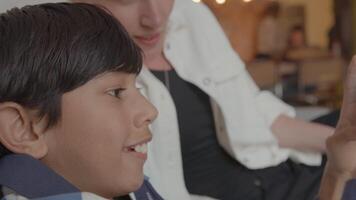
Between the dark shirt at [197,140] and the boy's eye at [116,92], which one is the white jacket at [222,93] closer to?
the dark shirt at [197,140]

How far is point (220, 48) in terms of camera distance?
1142mm

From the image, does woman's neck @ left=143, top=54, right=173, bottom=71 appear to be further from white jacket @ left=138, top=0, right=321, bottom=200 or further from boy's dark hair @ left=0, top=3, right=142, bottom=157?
boy's dark hair @ left=0, top=3, right=142, bottom=157

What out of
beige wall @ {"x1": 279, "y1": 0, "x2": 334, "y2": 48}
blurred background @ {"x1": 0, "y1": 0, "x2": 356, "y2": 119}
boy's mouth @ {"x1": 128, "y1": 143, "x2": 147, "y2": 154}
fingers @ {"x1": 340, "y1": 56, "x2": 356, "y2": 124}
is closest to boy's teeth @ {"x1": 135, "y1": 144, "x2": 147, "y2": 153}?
boy's mouth @ {"x1": 128, "y1": 143, "x2": 147, "y2": 154}

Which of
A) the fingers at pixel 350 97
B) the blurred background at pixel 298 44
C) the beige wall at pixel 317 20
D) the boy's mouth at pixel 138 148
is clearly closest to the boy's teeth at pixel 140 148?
the boy's mouth at pixel 138 148

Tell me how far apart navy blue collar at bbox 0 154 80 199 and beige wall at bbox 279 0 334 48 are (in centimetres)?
240

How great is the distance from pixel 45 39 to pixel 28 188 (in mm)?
153

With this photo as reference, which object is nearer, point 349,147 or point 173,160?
point 349,147

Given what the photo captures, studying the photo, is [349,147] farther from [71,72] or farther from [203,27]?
[203,27]

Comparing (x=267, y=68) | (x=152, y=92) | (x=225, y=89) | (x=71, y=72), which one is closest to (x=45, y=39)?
(x=71, y=72)

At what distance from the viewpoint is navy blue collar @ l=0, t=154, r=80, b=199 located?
650 mm

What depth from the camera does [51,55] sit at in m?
0.66

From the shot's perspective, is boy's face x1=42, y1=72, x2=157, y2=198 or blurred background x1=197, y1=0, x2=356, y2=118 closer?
boy's face x1=42, y1=72, x2=157, y2=198

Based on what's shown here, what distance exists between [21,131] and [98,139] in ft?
0.26

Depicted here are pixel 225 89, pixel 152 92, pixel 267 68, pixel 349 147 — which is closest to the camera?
pixel 349 147
